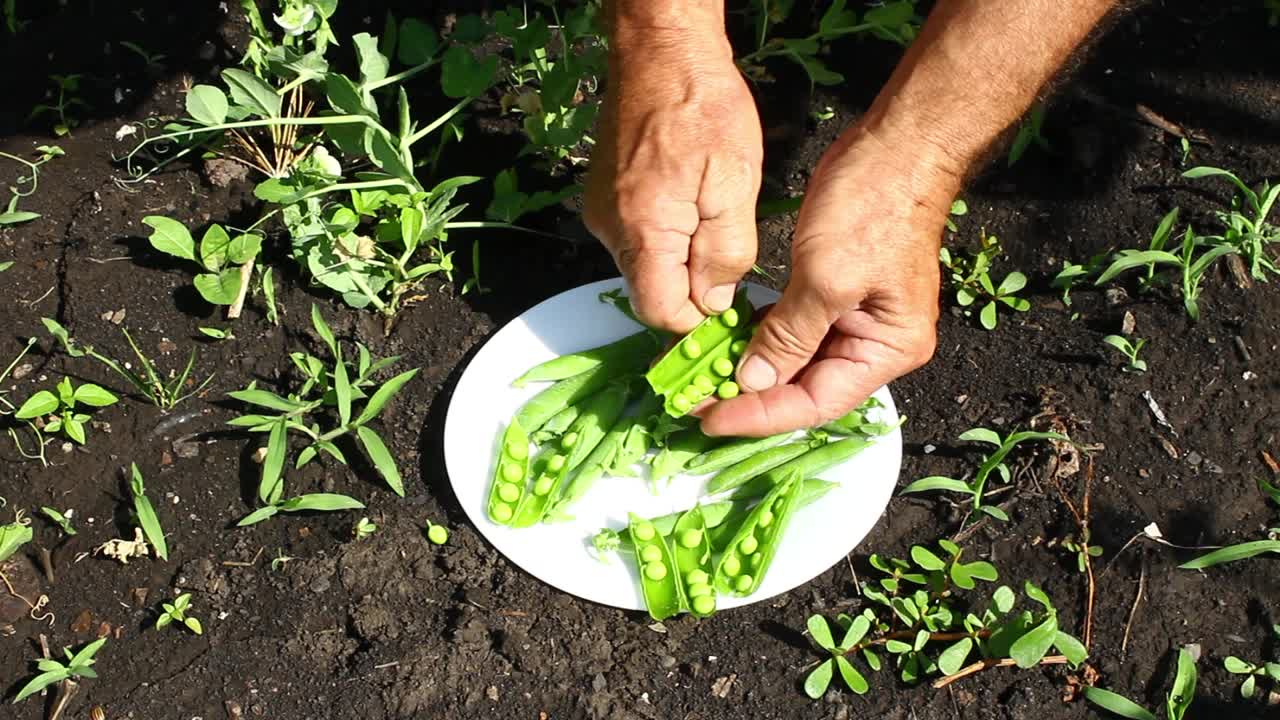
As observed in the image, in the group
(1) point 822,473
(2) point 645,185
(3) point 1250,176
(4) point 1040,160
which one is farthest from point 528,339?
(3) point 1250,176

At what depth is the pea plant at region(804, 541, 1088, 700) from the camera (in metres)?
2.51

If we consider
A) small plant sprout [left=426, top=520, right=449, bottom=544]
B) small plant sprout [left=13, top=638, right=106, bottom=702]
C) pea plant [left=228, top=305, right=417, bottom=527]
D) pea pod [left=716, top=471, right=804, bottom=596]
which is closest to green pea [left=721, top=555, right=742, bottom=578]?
pea pod [left=716, top=471, right=804, bottom=596]

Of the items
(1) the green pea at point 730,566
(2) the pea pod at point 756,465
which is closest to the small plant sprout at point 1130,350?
(2) the pea pod at point 756,465

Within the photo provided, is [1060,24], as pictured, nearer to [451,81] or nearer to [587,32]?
[587,32]

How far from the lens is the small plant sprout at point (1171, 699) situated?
2.44 m

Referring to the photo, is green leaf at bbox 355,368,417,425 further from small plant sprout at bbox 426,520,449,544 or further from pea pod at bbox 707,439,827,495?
pea pod at bbox 707,439,827,495

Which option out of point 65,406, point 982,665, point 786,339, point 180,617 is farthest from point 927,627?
point 65,406

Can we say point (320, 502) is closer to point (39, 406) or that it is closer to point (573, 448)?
point (573, 448)

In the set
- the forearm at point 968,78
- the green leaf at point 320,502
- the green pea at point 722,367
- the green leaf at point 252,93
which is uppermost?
the forearm at point 968,78

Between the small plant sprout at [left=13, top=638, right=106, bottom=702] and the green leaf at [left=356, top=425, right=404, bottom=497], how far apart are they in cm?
73

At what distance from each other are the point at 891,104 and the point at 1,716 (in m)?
2.44

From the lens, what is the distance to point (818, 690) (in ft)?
8.26

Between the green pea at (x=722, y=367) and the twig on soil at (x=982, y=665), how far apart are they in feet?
2.80

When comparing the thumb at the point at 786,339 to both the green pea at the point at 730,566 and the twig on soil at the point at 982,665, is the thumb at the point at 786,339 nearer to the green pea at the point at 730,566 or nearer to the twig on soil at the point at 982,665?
the green pea at the point at 730,566
